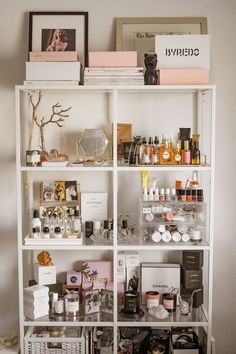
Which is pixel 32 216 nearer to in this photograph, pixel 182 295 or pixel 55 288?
pixel 55 288

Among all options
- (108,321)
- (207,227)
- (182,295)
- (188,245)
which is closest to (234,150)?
(207,227)

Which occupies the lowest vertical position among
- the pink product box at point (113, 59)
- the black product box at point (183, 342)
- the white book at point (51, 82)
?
the black product box at point (183, 342)

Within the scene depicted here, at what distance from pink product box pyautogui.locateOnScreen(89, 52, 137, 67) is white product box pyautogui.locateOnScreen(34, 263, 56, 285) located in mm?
1067

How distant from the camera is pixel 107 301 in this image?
277 centimetres

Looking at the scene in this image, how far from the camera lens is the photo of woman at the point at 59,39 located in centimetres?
277

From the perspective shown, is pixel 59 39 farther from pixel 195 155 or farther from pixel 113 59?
pixel 195 155

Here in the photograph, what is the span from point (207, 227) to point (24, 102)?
121 centimetres

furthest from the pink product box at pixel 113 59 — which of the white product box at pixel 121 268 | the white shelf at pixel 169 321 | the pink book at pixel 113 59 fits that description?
the white shelf at pixel 169 321

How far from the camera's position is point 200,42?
8.34 ft

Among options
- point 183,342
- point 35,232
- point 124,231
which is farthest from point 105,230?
point 183,342

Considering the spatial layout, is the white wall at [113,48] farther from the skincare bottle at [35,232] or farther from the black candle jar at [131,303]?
the black candle jar at [131,303]

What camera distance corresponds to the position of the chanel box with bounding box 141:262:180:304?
2785 millimetres

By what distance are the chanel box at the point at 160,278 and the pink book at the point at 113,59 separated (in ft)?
3.53

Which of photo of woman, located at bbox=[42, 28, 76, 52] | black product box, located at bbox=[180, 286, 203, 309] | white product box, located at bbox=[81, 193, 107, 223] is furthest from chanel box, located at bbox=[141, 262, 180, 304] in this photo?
photo of woman, located at bbox=[42, 28, 76, 52]
